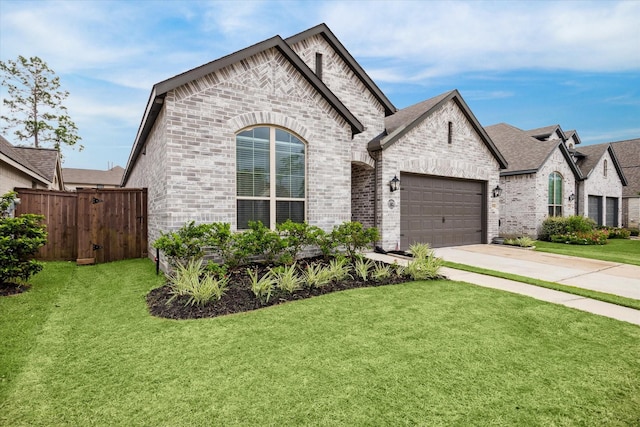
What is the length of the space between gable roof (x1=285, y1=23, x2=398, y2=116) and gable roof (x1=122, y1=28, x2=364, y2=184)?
3.20 meters

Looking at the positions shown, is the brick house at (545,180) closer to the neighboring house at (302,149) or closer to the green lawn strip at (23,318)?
the neighboring house at (302,149)

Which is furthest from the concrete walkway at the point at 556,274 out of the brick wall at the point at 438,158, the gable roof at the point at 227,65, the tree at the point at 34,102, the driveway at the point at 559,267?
the tree at the point at 34,102

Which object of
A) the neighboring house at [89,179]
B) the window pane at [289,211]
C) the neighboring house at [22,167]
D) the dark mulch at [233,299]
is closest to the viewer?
the dark mulch at [233,299]

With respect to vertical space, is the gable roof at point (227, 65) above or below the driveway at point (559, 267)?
above

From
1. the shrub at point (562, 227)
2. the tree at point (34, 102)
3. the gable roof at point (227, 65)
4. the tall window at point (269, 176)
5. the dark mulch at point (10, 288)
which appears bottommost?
the dark mulch at point (10, 288)

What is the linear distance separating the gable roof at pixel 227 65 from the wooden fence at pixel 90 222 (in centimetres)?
209

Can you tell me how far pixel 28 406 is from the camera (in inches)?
96.8

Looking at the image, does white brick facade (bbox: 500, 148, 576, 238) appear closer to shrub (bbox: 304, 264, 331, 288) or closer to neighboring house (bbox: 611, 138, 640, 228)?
neighboring house (bbox: 611, 138, 640, 228)

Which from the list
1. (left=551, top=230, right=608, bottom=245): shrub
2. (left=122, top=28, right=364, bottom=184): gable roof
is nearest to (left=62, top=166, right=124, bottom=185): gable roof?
(left=122, top=28, right=364, bottom=184): gable roof

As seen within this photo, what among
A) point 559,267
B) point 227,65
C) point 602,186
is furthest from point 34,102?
point 602,186

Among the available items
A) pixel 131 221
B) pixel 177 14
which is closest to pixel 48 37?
pixel 177 14

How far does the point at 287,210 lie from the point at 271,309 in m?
3.52

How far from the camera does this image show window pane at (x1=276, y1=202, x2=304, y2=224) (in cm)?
770

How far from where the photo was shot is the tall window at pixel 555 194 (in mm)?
16530
